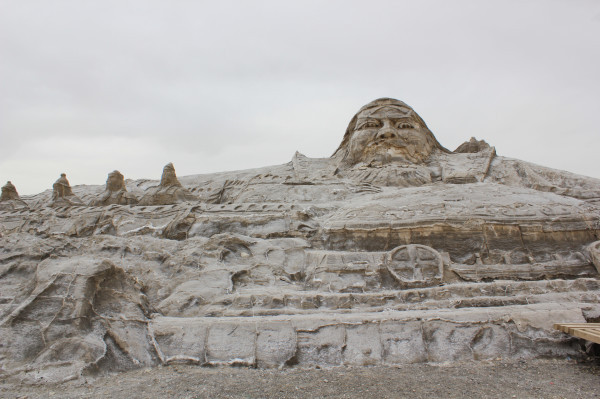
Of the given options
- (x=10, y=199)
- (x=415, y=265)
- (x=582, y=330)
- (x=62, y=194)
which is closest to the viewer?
(x=582, y=330)

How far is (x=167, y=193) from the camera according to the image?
7340mm

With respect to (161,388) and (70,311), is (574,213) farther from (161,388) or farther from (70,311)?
(70,311)

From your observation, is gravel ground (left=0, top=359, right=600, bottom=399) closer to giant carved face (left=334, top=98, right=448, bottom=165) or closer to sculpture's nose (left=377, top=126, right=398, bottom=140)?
giant carved face (left=334, top=98, right=448, bottom=165)

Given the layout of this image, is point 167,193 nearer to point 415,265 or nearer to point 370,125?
point 370,125

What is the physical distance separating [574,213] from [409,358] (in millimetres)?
3088

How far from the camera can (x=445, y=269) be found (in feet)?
13.5

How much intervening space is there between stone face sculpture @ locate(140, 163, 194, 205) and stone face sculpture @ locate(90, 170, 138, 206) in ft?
1.34

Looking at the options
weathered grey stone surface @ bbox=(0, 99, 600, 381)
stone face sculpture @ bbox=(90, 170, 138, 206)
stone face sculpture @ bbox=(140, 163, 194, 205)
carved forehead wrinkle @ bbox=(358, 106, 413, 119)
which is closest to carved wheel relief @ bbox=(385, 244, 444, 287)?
weathered grey stone surface @ bbox=(0, 99, 600, 381)

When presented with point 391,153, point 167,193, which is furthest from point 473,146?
point 167,193

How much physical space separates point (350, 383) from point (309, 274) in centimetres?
191

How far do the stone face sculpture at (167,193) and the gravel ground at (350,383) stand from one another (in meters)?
4.95

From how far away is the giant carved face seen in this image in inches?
322

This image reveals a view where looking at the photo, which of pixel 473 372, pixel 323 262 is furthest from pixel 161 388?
pixel 323 262

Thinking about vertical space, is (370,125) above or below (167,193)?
above
